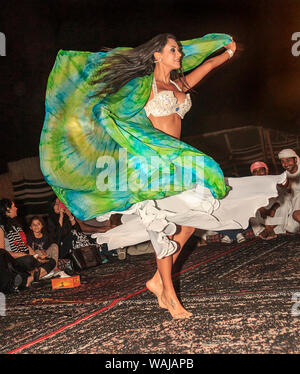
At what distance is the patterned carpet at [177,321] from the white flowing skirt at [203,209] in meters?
0.46

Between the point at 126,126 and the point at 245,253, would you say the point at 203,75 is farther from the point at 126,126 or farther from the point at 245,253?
the point at 245,253

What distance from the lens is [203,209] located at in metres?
2.58

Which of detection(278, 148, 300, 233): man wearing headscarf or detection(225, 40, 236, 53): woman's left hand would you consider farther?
detection(278, 148, 300, 233): man wearing headscarf

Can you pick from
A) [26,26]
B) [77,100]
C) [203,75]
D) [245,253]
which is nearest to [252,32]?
[26,26]

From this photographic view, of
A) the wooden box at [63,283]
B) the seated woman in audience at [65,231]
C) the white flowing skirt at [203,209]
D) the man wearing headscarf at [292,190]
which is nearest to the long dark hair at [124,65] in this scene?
the white flowing skirt at [203,209]

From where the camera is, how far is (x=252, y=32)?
8.46 m

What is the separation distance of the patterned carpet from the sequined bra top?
49.5 inches

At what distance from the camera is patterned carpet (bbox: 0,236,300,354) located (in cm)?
207

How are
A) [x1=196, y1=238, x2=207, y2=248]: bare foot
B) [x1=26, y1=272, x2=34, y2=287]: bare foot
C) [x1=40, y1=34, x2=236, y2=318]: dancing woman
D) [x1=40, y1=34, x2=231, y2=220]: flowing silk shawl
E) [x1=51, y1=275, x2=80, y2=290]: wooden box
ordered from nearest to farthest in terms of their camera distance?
[x1=40, y1=34, x2=231, y2=220]: flowing silk shawl, [x1=40, y1=34, x2=236, y2=318]: dancing woman, [x1=51, y1=275, x2=80, y2=290]: wooden box, [x1=26, y1=272, x2=34, y2=287]: bare foot, [x1=196, y1=238, x2=207, y2=248]: bare foot

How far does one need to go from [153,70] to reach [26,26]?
542 centimetres

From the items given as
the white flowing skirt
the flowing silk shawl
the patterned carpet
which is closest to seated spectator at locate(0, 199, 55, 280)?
the patterned carpet

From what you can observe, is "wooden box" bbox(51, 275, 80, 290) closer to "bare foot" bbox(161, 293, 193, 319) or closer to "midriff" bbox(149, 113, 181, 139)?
"bare foot" bbox(161, 293, 193, 319)

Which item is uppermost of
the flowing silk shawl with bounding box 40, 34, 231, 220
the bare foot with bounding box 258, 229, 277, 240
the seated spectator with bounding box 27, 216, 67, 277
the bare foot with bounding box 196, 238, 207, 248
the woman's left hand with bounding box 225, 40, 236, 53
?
the woman's left hand with bounding box 225, 40, 236, 53

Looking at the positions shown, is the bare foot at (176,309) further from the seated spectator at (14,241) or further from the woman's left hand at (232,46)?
the seated spectator at (14,241)
